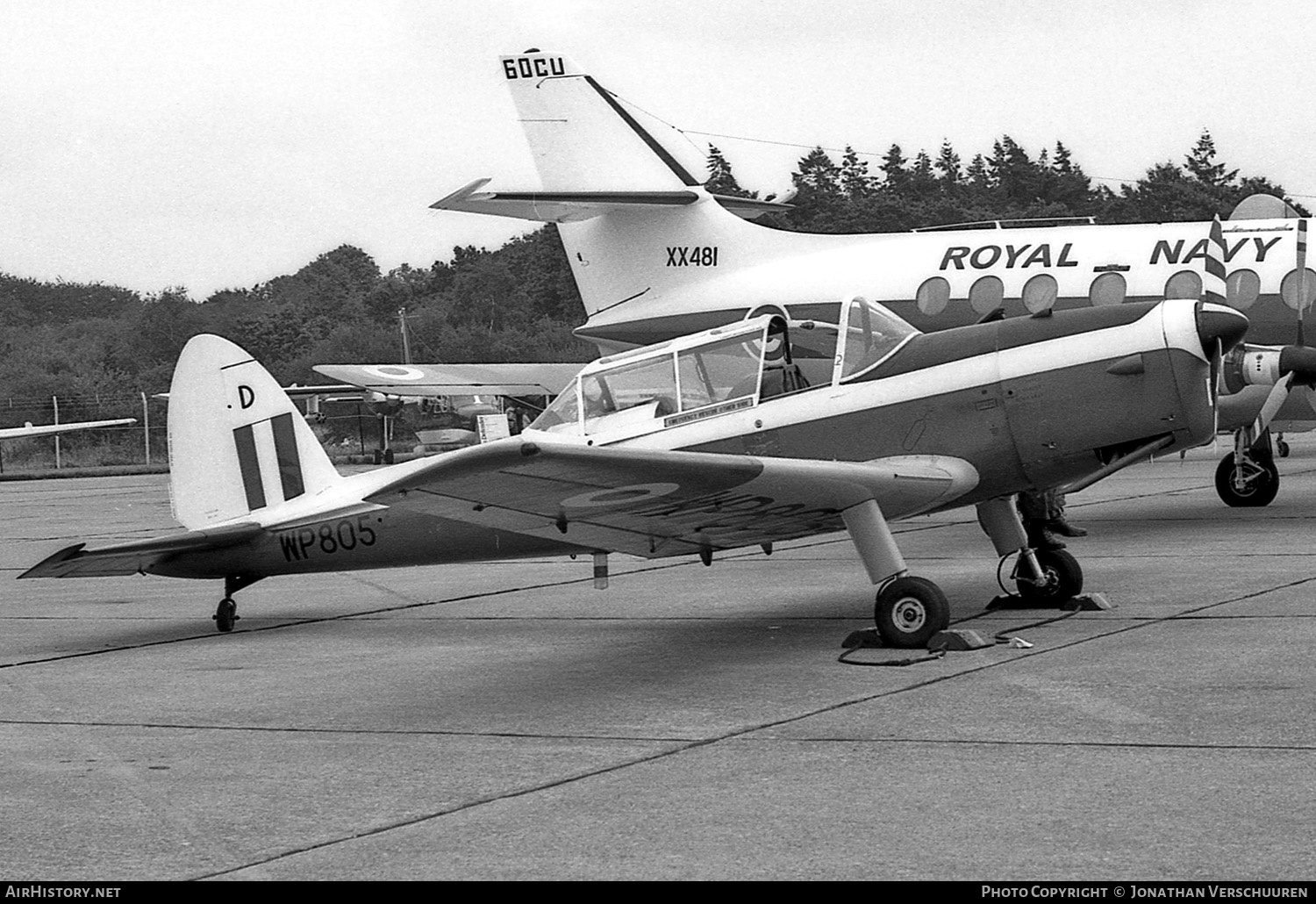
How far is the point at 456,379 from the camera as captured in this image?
1324 inches

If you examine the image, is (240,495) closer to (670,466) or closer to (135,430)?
(670,466)

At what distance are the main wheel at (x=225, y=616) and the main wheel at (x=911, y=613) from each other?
4.68 m

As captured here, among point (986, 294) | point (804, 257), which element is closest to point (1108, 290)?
point (986, 294)

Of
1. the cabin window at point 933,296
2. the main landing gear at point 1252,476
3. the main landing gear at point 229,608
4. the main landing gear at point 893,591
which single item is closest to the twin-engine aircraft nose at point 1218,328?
the main landing gear at point 893,591

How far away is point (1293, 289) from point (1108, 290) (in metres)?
1.86

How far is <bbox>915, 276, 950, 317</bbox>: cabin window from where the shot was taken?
57.5ft

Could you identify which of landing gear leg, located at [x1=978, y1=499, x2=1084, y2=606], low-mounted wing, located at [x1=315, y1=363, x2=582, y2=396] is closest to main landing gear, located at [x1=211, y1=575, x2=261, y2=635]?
landing gear leg, located at [x1=978, y1=499, x2=1084, y2=606]

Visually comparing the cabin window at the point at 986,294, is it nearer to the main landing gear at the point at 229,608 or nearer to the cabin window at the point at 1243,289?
the cabin window at the point at 1243,289

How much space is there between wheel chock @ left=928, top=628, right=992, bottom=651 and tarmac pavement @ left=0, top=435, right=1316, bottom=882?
110mm

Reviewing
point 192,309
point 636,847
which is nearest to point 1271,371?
point 636,847

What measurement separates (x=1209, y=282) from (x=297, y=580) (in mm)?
9722

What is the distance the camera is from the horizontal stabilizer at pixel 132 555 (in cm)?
955

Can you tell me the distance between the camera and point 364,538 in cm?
991

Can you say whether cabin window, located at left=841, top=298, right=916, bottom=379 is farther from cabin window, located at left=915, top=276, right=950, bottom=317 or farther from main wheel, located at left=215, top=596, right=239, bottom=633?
cabin window, located at left=915, top=276, right=950, bottom=317
